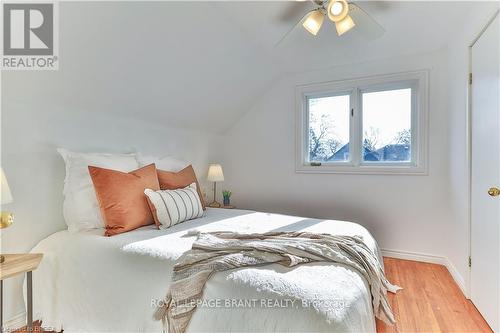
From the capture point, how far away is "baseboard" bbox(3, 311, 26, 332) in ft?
5.66

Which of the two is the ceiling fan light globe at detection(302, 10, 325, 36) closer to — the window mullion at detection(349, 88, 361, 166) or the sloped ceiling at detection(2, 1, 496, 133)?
the sloped ceiling at detection(2, 1, 496, 133)

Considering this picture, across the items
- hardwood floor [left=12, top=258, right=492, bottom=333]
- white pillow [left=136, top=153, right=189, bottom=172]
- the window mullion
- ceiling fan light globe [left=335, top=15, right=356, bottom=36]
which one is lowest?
hardwood floor [left=12, top=258, right=492, bottom=333]

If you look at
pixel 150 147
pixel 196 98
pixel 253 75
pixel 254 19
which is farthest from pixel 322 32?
pixel 150 147

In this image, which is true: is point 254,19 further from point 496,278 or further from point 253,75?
point 496,278

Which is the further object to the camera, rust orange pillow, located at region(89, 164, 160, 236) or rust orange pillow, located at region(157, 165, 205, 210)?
rust orange pillow, located at region(157, 165, 205, 210)

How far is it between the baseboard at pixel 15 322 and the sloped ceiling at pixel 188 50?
1409mm

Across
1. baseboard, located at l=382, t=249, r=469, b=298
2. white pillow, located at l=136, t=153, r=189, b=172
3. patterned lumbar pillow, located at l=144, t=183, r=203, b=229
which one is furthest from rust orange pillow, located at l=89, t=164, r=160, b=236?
baseboard, located at l=382, t=249, r=469, b=298

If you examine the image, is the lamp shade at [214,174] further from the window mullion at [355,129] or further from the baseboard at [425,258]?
the baseboard at [425,258]

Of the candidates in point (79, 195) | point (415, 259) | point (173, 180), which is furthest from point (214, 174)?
point (415, 259)

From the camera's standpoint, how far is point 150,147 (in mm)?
2834

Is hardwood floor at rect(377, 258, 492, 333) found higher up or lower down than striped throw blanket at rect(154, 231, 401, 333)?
lower down

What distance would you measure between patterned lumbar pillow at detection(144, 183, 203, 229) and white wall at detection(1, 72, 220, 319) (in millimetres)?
703

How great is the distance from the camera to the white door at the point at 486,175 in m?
1.70

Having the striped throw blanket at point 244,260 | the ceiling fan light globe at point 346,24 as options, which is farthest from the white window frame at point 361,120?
the striped throw blanket at point 244,260
